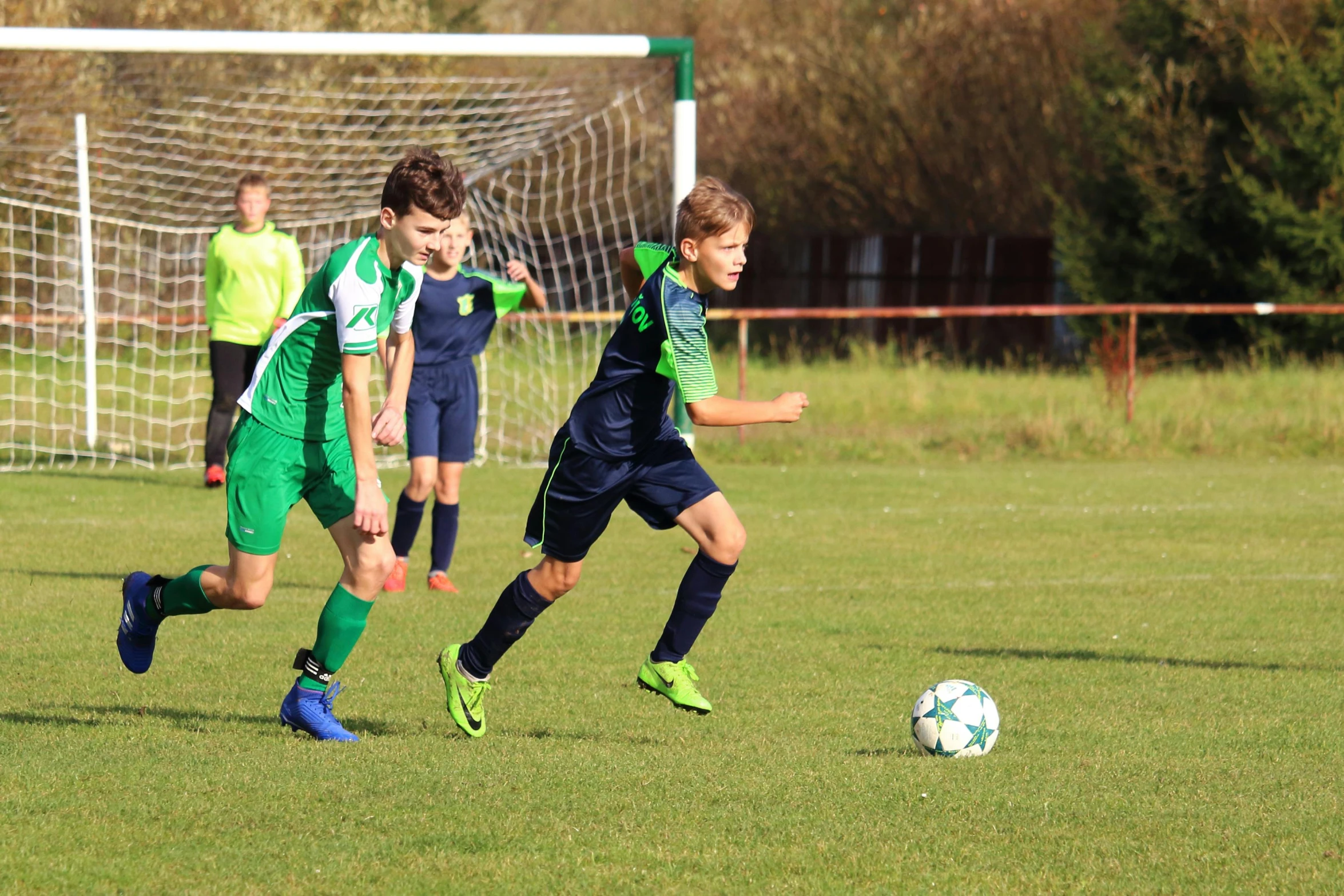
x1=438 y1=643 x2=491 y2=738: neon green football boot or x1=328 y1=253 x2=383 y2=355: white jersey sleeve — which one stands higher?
x1=328 y1=253 x2=383 y2=355: white jersey sleeve

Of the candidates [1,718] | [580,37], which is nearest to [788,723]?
[1,718]

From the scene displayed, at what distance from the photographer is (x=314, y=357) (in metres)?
5.23

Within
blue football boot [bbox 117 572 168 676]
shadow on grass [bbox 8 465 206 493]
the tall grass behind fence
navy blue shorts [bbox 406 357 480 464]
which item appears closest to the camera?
blue football boot [bbox 117 572 168 676]

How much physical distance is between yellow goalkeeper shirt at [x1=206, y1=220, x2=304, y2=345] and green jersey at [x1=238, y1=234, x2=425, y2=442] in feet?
21.2

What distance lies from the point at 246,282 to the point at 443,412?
3673 millimetres

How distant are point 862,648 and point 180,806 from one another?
348 cm

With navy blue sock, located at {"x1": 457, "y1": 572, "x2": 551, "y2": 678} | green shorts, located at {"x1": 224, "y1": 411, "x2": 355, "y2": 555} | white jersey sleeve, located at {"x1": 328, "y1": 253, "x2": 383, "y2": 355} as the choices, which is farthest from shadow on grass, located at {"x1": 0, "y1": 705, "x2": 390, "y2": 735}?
white jersey sleeve, located at {"x1": 328, "y1": 253, "x2": 383, "y2": 355}

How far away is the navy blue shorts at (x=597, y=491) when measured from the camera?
212 inches

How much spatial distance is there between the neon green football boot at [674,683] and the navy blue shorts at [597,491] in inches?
17.8

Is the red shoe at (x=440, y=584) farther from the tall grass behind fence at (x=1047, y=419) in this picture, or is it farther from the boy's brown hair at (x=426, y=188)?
the tall grass behind fence at (x=1047, y=419)

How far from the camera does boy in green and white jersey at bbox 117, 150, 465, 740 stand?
16.5ft

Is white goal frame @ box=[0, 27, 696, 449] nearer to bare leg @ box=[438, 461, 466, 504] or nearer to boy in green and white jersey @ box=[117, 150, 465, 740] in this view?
bare leg @ box=[438, 461, 466, 504]

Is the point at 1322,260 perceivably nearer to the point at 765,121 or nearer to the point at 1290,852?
the point at 765,121

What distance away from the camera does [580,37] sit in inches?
485
